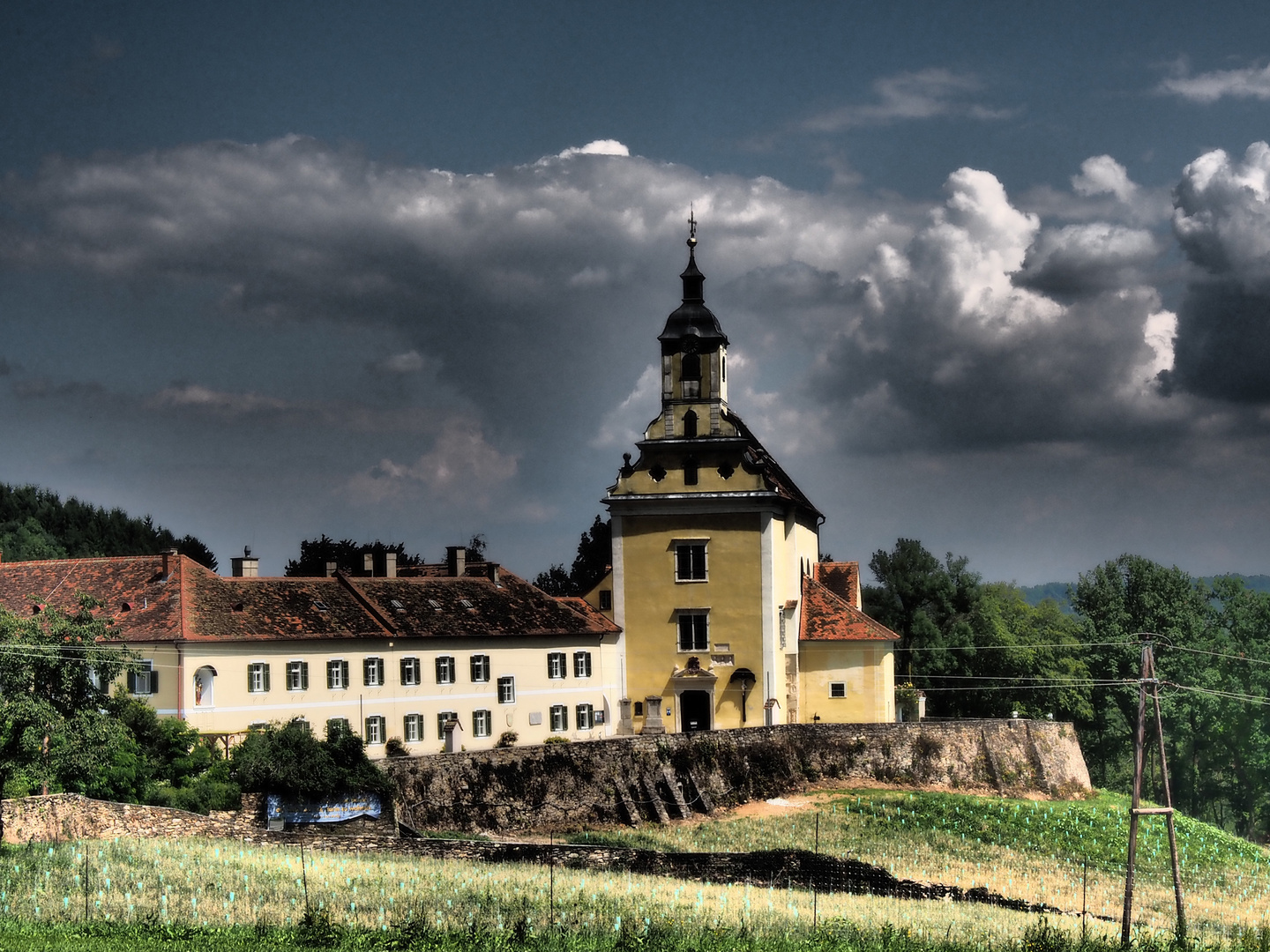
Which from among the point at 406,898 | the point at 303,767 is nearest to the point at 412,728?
the point at 303,767

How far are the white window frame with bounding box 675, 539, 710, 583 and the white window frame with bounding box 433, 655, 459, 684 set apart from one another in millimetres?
10205

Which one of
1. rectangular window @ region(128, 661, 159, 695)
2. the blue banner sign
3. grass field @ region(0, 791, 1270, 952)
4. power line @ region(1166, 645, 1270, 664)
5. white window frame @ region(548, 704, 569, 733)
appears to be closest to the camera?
grass field @ region(0, 791, 1270, 952)

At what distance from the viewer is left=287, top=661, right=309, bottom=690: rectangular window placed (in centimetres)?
5125

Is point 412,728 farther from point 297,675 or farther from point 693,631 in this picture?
point 693,631

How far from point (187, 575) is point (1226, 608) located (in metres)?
67.4

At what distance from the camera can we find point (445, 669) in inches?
2201

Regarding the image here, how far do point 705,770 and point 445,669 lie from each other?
37.1 ft

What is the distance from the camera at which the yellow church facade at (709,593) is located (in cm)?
5909

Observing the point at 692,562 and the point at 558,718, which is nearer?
the point at 558,718

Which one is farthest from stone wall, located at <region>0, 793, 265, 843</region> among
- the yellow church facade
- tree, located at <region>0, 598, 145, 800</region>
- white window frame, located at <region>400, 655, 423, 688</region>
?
the yellow church facade

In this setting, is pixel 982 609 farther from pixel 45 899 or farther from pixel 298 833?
pixel 45 899

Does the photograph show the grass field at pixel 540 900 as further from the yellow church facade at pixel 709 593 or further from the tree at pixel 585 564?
the tree at pixel 585 564

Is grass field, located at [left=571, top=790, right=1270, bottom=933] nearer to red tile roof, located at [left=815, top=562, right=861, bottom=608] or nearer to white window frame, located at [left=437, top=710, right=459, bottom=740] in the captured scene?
white window frame, located at [left=437, top=710, right=459, bottom=740]

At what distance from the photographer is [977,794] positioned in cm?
5550
